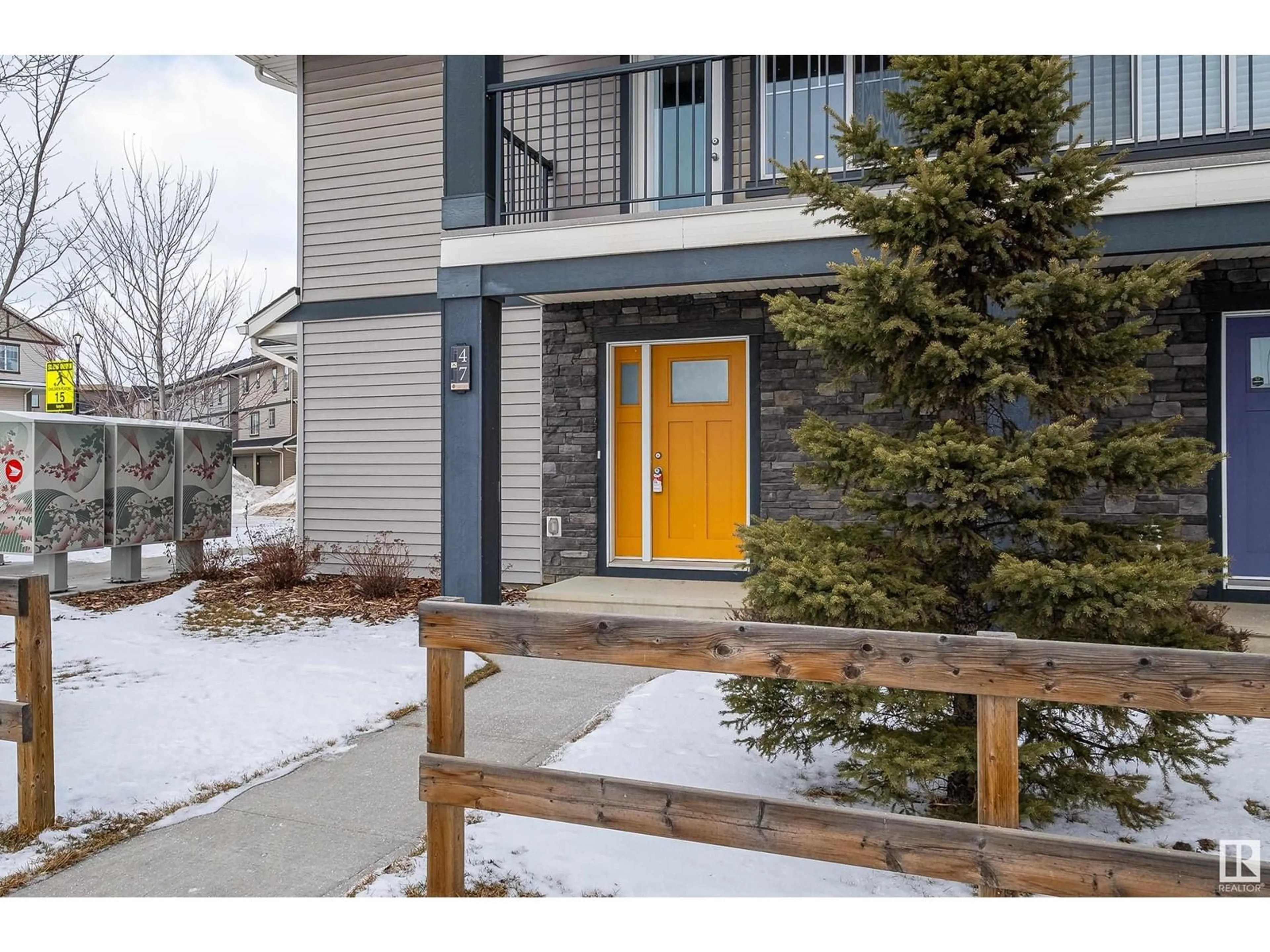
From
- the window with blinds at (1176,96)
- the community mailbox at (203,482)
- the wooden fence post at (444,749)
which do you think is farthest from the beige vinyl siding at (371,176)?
the wooden fence post at (444,749)

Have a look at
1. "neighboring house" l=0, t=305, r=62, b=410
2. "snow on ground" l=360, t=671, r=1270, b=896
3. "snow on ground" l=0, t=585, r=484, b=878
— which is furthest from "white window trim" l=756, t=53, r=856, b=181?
"neighboring house" l=0, t=305, r=62, b=410

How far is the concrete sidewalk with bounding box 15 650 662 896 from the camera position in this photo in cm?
260

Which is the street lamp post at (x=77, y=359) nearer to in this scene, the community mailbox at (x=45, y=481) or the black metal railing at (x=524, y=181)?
the community mailbox at (x=45, y=481)

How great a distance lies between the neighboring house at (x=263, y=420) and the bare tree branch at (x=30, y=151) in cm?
1197

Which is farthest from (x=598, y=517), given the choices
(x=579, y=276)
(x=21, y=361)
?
(x=21, y=361)

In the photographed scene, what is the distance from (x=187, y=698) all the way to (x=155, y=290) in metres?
10.0

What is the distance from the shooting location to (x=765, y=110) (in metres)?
7.03

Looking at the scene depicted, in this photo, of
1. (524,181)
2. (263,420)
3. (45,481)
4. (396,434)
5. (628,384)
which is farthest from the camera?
(263,420)

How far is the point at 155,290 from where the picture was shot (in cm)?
1247

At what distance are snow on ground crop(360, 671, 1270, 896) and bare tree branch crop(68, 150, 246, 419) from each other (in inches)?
439

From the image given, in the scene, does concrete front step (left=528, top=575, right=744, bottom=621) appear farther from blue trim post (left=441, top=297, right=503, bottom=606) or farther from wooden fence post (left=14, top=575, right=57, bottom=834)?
wooden fence post (left=14, top=575, right=57, bottom=834)

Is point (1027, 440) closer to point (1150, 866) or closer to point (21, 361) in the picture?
point (1150, 866)

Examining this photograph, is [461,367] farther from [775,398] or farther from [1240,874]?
[1240,874]

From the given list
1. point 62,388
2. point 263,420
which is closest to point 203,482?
point 62,388
